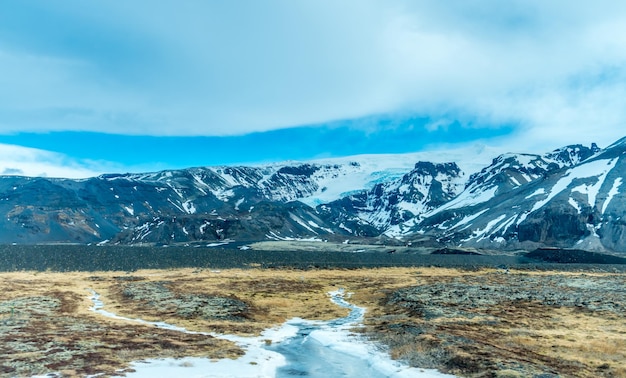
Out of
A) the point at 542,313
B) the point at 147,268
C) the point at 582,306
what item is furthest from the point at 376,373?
the point at 147,268

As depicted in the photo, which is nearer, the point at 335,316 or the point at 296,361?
the point at 296,361

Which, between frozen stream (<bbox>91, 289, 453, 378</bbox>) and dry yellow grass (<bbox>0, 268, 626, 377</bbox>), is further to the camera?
dry yellow grass (<bbox>0, 268, 626, 377</bbox>)

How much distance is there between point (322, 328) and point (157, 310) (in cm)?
A: 2047

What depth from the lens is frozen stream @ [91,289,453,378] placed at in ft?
92.1

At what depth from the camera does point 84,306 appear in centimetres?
5759

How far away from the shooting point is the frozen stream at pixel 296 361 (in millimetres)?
28062

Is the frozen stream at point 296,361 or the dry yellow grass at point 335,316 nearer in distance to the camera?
the frozen stream at point 296,361

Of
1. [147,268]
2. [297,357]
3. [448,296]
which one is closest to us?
[297,357]

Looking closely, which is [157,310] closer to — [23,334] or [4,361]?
[23,334]

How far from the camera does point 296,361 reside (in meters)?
32.6

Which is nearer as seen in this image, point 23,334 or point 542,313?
point 23,334

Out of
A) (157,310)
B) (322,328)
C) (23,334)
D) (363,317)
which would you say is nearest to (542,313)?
(363,317)

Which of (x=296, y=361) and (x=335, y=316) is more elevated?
(x=296, y=361)

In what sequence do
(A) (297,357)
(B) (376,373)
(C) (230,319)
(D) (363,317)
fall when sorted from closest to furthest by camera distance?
(B) (376,373), (A) (297,357), (C) (230,319), (D) (363,317)
